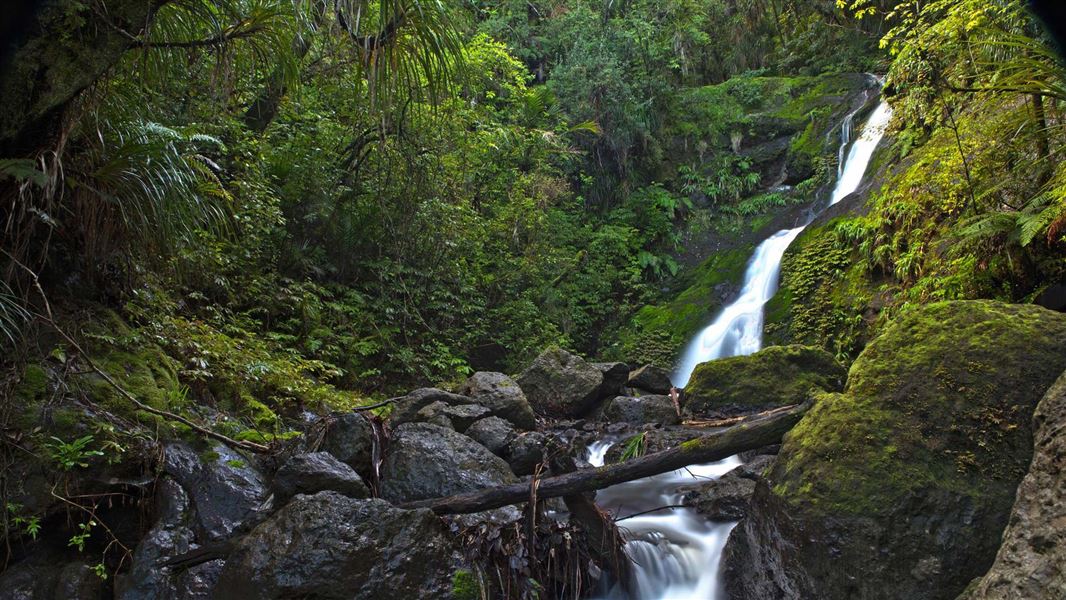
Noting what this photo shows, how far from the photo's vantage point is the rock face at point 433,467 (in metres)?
4.42

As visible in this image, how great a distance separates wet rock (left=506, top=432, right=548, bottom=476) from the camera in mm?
5465

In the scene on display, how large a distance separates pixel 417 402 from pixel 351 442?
6.90 feet

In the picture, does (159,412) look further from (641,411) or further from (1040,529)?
(641,411)

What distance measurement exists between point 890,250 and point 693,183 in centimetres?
972

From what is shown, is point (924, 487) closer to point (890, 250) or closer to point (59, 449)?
point (59, 449)

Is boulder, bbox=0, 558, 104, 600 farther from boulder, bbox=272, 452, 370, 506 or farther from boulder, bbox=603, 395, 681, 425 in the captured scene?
boulder, bbox=603, 395, 681, 425

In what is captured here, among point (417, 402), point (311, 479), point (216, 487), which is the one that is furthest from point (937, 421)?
point (417, 402)

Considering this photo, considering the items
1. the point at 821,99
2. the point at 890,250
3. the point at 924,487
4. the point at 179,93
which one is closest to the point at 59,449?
the point at 179,93

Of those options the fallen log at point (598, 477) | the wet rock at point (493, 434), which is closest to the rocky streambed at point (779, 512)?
the fallen log at point (598, 477)

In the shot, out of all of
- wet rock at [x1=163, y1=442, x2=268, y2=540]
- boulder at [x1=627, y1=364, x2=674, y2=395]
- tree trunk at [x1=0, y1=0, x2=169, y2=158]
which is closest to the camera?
tree trunk at [x1=0, y1=0, x2=169, y2=158]

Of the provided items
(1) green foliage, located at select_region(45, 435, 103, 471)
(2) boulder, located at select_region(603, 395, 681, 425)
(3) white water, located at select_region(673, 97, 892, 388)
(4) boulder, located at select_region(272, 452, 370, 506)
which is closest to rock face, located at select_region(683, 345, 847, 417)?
(2) boulder, located at select_region(603, 395, 681, 425)

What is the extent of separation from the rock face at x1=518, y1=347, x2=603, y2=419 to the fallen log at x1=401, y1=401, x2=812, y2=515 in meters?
5.33

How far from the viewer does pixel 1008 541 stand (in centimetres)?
277

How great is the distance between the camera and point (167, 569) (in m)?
3.47
